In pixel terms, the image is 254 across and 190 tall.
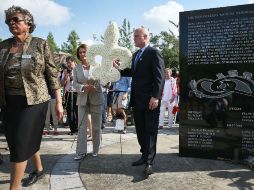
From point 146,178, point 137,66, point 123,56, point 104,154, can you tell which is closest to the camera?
point 146,178

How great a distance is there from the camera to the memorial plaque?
5.41 meters

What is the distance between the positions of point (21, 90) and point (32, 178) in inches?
49.7

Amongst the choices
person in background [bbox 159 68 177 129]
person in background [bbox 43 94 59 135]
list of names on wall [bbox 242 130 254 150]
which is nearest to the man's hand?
list of names on wall [bbox 242 130 254 150]

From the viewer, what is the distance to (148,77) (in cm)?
510

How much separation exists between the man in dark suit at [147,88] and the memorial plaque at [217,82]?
89cm

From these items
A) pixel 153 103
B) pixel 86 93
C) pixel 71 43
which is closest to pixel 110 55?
pixel 86 93

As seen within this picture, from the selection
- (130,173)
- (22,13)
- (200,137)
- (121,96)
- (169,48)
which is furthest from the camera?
(169,48)

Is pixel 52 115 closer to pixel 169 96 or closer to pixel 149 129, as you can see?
pixel 169 96

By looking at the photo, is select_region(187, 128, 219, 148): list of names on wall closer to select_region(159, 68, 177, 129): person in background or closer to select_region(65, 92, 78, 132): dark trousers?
select_region(65, 92, 78, 132): dark trousers

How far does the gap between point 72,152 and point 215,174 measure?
2697mm

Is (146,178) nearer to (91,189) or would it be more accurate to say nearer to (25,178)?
(91,189)

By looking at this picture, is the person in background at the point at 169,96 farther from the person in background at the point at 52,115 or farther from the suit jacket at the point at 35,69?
the suit jacket at the point at 35,69

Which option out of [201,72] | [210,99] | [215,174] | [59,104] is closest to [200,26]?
[201,72]

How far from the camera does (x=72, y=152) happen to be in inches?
259
